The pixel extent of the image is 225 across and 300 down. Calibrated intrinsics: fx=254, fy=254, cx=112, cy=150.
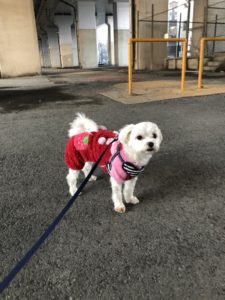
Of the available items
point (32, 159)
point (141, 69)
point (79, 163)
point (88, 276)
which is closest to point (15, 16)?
point (141, 69)

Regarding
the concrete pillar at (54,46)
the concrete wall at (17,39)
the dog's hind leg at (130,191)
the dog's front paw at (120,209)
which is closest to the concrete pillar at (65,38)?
the concrete pillar at (54,46)

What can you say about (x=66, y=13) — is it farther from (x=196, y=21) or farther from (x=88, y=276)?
(x=88, y=276)

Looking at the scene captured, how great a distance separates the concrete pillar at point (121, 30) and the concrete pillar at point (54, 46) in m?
10.6

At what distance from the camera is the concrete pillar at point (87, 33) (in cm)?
2398

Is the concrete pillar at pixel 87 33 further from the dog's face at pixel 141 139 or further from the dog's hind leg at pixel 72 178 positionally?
the dog's face at pixel 141 139

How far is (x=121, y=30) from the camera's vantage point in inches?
1009

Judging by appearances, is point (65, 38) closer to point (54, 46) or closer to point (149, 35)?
point (54, 46)

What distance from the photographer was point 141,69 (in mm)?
16375

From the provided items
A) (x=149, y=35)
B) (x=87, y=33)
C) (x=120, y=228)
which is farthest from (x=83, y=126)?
(x=87, y=33)

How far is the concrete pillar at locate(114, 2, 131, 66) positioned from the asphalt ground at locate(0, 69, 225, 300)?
80.9ft

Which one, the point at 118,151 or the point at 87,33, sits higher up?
the point at 87,33

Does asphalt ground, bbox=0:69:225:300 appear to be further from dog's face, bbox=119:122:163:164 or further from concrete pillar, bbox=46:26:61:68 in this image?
concrete pillar, bbox=46:26:61:68

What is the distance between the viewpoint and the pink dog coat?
1.81 metres

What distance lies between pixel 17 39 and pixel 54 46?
22.8m
